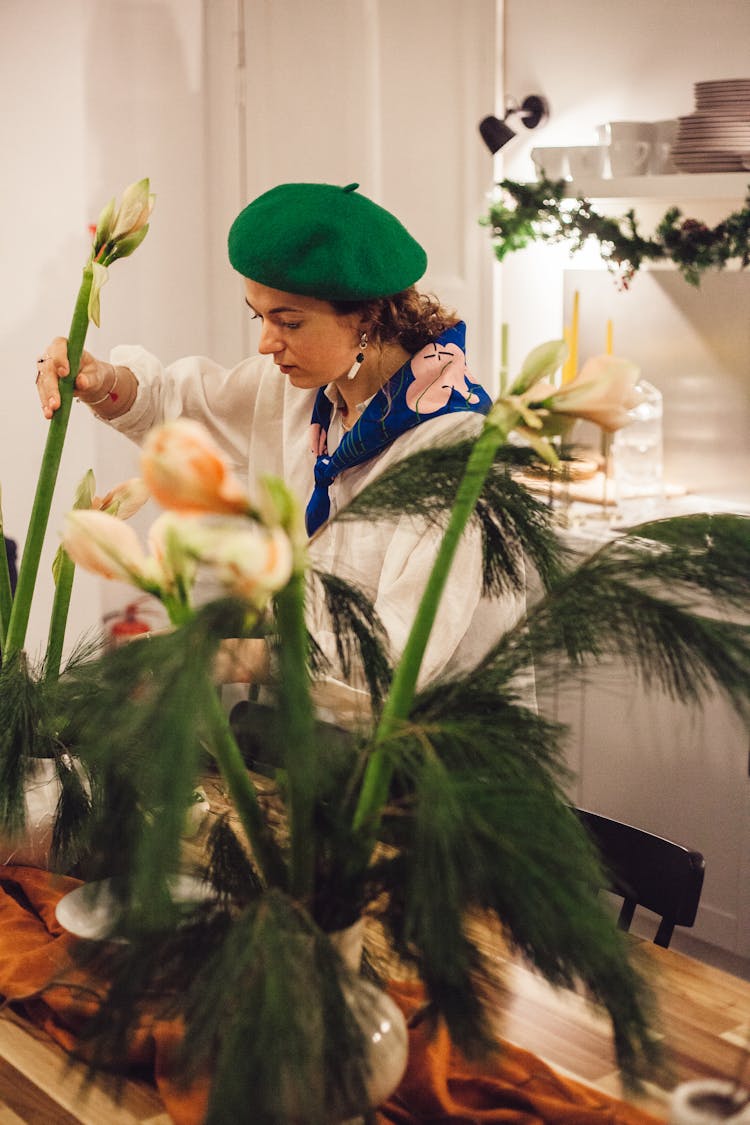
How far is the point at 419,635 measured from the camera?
816mm

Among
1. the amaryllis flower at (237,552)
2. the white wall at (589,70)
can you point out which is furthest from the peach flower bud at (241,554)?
the white wall at (589,70)

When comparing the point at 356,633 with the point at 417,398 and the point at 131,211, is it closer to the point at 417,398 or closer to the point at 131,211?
the point at 131,211

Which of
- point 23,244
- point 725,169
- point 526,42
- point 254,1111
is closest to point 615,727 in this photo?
point 725,169

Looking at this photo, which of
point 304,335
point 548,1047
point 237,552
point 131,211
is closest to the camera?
point 237,552

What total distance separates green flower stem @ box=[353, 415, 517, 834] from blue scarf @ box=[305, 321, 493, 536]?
102 centimetres

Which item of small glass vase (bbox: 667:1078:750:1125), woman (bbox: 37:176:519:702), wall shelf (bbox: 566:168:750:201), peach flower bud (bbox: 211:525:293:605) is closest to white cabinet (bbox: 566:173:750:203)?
wall shelf (bbox: 566:168:750:201)

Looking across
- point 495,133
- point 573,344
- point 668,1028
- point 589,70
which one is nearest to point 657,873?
point 668,1028

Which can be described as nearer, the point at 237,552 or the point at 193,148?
the point at 237,552

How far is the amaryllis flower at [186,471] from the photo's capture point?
642 mm

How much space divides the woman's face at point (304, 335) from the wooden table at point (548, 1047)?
2.29ft

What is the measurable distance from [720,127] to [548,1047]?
7.24 ft

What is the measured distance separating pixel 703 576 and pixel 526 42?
298 centimetres

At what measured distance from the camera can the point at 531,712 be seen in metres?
0.86

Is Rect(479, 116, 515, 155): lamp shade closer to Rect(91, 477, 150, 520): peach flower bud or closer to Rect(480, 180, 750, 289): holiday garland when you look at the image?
Rect(480, 180, 750, 289): holiday garland
